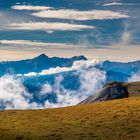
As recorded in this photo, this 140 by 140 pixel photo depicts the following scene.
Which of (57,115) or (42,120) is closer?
(42,120)

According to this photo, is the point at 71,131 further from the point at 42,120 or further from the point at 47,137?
the point at 42,120

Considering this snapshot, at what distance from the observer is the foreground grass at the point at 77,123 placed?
5838cm

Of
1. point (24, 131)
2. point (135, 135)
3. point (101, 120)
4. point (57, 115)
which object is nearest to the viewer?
point (135, 135)

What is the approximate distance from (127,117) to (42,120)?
15989mm

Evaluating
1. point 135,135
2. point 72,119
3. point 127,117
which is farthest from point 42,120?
point 135,135

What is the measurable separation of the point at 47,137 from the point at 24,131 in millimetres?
5623

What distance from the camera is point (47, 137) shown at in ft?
190

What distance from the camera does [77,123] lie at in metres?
67.2

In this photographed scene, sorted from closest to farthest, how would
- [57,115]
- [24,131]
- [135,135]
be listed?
[135,135] < [24,131] < [57,115]

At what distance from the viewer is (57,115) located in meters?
77.3

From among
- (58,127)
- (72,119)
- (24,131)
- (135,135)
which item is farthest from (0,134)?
(135,135)

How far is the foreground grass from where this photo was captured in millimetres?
58375

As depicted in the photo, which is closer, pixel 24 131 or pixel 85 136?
pixel 85 136

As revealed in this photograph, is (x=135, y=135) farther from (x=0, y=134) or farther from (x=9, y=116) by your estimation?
(x=9, y=116)
